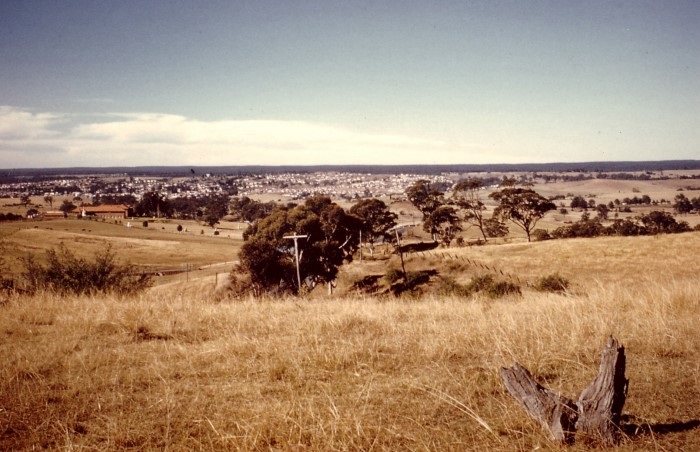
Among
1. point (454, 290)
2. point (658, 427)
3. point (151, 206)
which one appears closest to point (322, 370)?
point (658, 427)

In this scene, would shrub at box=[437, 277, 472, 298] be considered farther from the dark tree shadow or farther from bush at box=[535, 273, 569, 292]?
the dark tree shadow

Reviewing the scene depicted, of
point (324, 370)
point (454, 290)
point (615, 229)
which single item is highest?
point (324, 370)

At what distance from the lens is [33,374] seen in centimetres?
431

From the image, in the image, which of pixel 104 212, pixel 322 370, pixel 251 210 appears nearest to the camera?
pixel 322 370

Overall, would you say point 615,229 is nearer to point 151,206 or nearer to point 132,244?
point 132,244

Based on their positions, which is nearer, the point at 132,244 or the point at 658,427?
the point at 658,427

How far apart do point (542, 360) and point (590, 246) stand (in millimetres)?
36587

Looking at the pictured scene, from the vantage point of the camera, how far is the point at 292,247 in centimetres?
3353

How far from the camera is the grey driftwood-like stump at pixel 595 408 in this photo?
2863 millimetres

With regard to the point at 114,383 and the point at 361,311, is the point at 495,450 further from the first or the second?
the point at 361,311

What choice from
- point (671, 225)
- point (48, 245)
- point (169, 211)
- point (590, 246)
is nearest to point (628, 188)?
point (671, 225)

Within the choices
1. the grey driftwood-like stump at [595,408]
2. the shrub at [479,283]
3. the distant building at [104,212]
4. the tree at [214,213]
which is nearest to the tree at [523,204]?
the shrub at [479,283]

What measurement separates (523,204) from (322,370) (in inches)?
2143

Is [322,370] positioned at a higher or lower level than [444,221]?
higher
